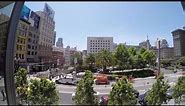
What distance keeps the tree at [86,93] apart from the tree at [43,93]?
972 mm

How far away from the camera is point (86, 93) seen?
10242mm

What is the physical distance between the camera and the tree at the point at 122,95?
1013 cm

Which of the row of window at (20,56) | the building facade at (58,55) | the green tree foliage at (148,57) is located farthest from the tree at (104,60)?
the building facade at (58,55)

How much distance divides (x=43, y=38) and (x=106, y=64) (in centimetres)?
2523

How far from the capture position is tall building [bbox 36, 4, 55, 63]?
230 feet

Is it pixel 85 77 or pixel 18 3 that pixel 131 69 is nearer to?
pixel 85 77

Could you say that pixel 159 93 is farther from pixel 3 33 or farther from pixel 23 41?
pixel 23 41

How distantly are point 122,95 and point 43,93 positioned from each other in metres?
3.34

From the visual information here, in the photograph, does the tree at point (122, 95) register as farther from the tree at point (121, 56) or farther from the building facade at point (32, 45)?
the building facade at point (32, 45)

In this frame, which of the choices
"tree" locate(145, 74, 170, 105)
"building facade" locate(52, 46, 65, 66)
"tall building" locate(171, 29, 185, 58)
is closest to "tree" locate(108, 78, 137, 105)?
"tree" locate(145, 74, 170, 105)

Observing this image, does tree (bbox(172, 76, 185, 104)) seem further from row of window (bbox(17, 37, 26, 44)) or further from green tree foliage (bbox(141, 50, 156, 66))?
row of window (bbox(17, 37, 26, 44))

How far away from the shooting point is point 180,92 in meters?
14.4

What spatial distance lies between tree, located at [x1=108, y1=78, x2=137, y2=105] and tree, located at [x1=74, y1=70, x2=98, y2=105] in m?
0.77

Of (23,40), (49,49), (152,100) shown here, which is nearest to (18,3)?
(152,100)
